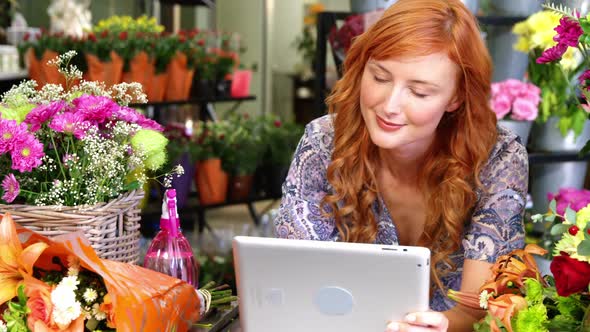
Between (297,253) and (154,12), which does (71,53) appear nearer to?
(297,253)

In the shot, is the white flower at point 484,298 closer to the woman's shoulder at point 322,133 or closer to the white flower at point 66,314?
the white flower at point 66,314

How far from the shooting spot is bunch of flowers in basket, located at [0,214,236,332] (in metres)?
1.34

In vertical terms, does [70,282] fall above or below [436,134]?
below

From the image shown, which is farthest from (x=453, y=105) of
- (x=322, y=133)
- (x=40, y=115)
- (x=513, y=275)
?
(x=40, y=115)

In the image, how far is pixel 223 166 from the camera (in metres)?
4.64

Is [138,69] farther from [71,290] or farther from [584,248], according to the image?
[584,248]

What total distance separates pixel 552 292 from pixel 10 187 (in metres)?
0.87

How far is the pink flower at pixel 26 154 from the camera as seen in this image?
4.58 ft

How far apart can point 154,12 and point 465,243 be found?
549cm

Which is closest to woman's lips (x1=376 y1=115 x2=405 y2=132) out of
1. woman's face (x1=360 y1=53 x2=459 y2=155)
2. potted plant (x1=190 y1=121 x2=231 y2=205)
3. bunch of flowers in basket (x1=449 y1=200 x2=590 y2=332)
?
woman's face (x1=360 y1=53 x2=459 y2=155)

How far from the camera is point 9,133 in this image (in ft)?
4.63

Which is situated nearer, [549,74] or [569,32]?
[569,32]

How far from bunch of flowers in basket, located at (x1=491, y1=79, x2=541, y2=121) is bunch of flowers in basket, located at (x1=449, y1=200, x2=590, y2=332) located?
165cm

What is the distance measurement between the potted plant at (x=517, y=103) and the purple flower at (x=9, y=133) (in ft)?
6.09
